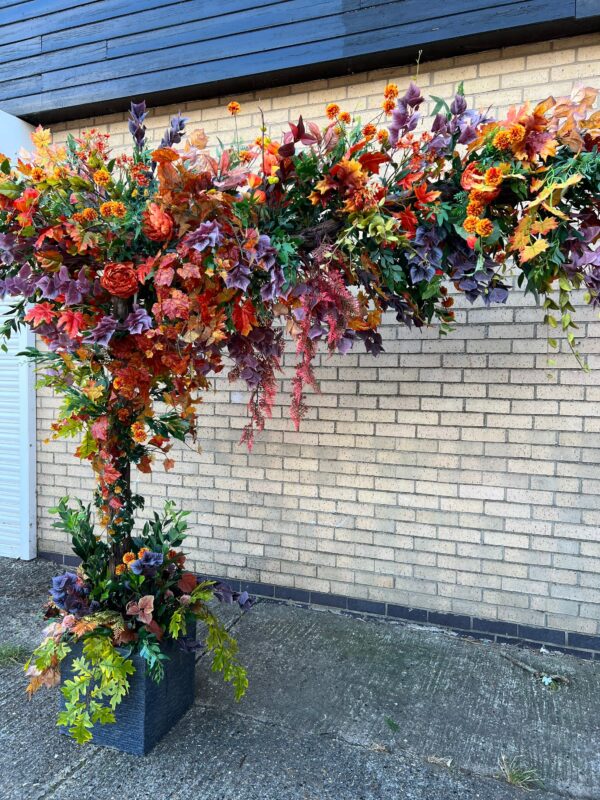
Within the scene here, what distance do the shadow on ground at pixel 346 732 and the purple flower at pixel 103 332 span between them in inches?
67.7

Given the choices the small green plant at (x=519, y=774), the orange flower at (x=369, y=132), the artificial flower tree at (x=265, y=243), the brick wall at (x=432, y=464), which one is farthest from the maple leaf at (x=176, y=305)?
the small green plant at (x=519, y=774)

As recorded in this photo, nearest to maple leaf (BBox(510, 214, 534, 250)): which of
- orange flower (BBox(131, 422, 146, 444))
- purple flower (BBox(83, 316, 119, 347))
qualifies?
purple flower (BBox(83, 316, 119, 347))

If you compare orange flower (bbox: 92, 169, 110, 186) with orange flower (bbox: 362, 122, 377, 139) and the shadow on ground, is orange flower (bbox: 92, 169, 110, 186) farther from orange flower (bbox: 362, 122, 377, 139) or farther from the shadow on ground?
the shadow on ground

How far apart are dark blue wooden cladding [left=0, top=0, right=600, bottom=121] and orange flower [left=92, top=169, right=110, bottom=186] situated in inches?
84.6

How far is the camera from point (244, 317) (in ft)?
6.22

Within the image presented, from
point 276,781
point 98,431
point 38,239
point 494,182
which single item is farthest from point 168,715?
point 494,182

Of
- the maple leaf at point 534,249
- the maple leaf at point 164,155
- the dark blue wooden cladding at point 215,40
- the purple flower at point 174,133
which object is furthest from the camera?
the dark blue wooden cladding at point 215,40

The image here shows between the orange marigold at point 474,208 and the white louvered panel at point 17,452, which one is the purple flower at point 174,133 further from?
the white louvered panel at point 17,452

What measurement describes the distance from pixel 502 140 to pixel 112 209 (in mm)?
1206

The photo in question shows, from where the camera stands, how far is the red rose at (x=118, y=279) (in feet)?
6.25

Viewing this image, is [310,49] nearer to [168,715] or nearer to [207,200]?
[207,200]

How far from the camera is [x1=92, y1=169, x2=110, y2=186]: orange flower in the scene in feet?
6.27

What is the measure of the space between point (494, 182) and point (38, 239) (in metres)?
1.43

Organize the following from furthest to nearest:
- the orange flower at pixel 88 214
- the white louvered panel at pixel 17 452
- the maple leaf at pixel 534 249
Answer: the white louvered panel at pixel 17 452
the orange flower at pixel 88 214
the maple leaf at pixel 534 249
